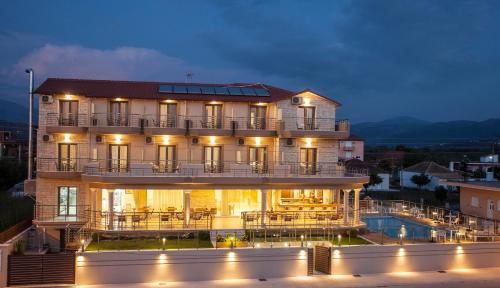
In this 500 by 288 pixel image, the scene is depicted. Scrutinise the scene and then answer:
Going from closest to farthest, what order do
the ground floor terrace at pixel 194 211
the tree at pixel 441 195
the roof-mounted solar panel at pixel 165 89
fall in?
the ground floor terrace at pixel 194 211, the roof-mounted solar panel at pixel 165 89, the tree at pixel 441 195

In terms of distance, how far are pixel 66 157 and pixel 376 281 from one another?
58.7ft

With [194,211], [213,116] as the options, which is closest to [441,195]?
[213,116]

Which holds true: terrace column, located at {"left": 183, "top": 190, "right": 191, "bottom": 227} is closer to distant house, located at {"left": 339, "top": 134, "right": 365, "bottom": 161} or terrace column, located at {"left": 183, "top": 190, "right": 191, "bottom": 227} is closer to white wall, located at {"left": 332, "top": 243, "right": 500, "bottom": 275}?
white wall, located at {"left": 332, "top": 243, "right": 500, "bottom": 275}

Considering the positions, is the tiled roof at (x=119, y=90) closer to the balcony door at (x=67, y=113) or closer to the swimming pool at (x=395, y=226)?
the balcony door at (x=67, y=113)

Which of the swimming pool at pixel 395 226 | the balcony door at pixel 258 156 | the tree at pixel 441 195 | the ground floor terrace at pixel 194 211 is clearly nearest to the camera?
the ground floor terrace at pixel 194 211

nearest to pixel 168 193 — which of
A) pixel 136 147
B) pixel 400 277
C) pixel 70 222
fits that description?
pixel 136 147

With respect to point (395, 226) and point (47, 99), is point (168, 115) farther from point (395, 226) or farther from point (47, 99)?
point (395, 226)

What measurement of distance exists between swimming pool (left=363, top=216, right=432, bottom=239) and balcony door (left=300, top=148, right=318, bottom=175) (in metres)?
4.64

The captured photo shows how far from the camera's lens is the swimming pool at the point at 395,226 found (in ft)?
84.4

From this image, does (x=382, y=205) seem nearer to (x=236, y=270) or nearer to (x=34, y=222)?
(x=236, y=270)

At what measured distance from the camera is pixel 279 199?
95.7 ft

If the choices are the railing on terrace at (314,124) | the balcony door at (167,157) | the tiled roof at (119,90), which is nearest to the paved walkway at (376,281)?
the balcony door at (167,157)

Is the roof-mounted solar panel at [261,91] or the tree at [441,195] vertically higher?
the roof-mounted solar panel at [261,91]

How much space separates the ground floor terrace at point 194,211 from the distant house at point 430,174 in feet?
115
